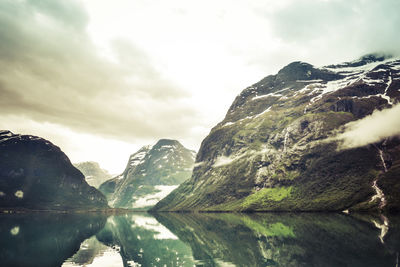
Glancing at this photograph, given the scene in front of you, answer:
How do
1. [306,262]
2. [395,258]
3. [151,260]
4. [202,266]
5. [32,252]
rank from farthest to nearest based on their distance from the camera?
[32,252] < [151,260] < [202,266] < [306,262] < [395,258]

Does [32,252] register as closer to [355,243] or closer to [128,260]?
[128,260]

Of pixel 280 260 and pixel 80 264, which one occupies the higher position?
pixel 280 260

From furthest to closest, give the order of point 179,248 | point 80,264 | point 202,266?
point 179,248
point 80,264
point 202,266

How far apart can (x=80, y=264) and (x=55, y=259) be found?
7800 millimetres

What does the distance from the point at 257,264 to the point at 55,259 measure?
43512 mm

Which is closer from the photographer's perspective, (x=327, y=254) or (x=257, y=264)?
(x=257, y=264)

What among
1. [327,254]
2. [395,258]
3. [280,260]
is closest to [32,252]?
[280,260]

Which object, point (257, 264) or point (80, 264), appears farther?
point (80, 264)

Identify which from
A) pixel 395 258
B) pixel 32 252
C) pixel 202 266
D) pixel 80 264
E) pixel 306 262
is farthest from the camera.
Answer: pixel 32 252

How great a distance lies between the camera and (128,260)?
5759 centimetres

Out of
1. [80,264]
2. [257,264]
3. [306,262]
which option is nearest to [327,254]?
[306,262]

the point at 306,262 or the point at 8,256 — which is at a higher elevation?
the point at 306,262

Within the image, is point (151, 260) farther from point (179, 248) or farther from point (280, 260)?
point (280, 260)

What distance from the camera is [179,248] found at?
73188 mm
